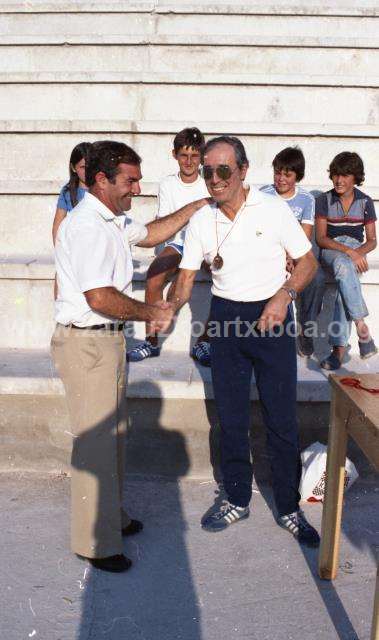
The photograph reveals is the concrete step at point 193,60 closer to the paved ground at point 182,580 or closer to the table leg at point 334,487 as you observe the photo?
the paved ground at point 182,580

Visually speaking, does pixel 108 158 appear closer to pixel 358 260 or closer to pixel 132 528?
pixel 132 528

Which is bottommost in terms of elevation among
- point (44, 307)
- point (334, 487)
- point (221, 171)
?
point (334, 487)

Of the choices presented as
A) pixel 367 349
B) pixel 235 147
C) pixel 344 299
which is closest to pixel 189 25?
pixel 344 299

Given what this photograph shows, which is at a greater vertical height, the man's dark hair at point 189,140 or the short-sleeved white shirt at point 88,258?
the man's dark hair at point 189,140

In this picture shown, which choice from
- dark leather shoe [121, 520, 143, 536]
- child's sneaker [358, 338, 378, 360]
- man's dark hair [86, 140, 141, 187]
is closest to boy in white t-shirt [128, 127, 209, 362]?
dark leather shoe [121, 520, 143, 536]

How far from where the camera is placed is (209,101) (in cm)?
713

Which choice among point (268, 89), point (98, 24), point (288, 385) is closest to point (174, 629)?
point (288, 385)

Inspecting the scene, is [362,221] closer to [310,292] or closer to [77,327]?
[310,292]

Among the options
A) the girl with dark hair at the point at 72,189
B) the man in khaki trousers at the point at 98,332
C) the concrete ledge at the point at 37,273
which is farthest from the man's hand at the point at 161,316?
the girl with dark hair at the point at 72,189

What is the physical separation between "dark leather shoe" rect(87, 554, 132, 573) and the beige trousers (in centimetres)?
3

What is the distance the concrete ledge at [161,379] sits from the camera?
427 cm

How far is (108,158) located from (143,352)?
1.91m

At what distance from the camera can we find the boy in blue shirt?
4.85 meters

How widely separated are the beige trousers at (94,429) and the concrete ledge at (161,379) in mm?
827
